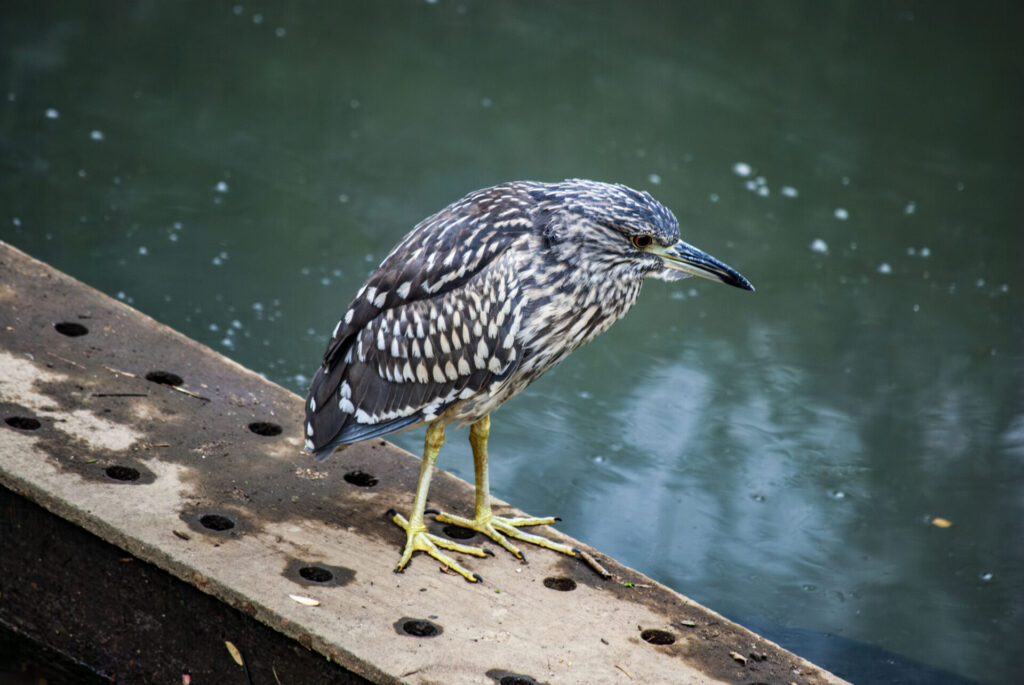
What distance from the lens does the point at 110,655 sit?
2.86 m

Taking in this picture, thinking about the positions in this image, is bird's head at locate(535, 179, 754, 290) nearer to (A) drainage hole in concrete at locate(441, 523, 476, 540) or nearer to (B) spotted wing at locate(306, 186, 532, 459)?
(B) spotted wing at locate(306, 186, 532, 459)

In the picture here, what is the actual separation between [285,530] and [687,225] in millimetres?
3224

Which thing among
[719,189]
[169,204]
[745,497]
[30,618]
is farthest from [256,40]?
[30,618]

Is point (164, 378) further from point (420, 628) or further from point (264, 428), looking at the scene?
point (420, 628)

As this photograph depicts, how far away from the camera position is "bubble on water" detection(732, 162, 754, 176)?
6.08 meters

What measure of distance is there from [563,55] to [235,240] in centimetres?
256

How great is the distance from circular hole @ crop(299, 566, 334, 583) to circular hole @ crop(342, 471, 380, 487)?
0.46m

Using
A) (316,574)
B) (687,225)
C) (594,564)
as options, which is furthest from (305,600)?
(687,225)

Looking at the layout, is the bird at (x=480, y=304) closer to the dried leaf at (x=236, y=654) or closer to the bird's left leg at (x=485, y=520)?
the bird's left leg at (x=485, y=520)

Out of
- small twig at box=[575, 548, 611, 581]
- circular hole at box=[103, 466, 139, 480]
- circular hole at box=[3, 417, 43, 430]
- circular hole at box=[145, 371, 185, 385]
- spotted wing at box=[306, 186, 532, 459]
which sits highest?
spotted wing at box=[306, 186, 532, 459]

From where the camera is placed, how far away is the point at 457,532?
10.2 feet

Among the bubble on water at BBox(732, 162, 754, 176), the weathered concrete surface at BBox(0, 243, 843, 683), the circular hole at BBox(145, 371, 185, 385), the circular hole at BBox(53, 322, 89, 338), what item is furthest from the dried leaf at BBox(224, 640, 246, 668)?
the bubble on water at BBox(732, 162, 754, 176)

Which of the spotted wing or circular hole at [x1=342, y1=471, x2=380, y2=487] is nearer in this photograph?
the spotted wing

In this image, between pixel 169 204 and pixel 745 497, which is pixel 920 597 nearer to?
pixel 745 497
